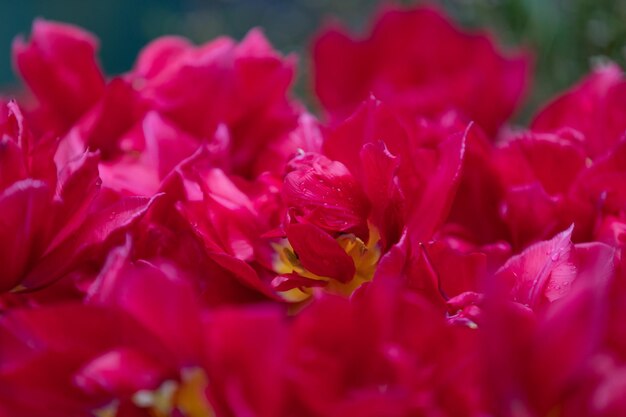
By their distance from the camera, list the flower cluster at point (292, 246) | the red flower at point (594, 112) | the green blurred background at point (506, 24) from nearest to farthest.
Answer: the flower cluster at point (292, 246)
the red flower at point (594, 112)
the green blurred background at point (506, 24)

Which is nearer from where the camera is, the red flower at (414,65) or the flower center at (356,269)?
the flower center at (356,269)

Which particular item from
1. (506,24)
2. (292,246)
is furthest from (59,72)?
(506,24)

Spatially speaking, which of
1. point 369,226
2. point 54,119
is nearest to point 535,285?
point 369,226

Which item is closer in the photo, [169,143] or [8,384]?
[8,384]

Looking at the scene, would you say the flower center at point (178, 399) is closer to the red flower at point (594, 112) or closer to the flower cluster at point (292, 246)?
the flower cluster at point (292, 246)

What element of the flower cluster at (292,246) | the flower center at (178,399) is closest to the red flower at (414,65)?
the flower cluster at (292,246)

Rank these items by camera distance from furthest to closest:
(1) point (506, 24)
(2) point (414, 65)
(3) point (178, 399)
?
(1) point (506, 24)
(2) point (414, 65)
(3) point (178, 399)

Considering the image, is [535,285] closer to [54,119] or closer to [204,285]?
[204,285]

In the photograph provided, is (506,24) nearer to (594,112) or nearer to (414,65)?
(414,65)
